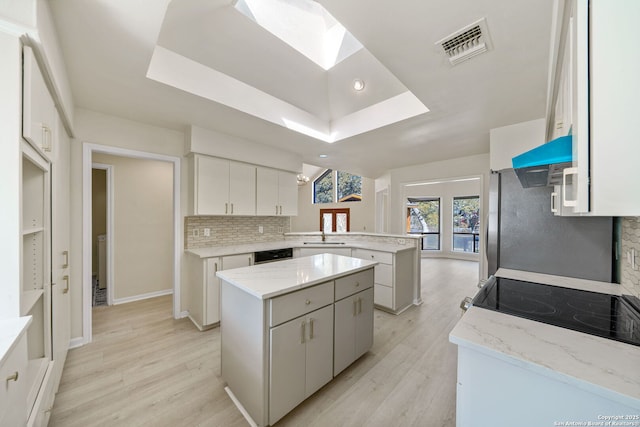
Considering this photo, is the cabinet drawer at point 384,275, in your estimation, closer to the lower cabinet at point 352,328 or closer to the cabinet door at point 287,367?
the lower cabinet at point 352,328

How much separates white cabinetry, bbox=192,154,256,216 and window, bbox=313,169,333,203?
525cm

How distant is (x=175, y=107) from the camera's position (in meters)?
A: 2.41

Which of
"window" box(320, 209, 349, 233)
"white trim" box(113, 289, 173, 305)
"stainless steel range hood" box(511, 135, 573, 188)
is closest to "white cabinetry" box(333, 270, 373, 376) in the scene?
"stainless steel range hood" box(511, 135, 573, 188)

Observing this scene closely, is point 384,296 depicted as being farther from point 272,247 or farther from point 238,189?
point 238,189

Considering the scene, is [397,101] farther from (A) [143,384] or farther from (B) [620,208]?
(A) [143,384]

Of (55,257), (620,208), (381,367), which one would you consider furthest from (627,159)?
(55,257)

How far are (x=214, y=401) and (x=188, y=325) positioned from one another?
4.74 ft

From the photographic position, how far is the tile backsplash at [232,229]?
10.3 ft

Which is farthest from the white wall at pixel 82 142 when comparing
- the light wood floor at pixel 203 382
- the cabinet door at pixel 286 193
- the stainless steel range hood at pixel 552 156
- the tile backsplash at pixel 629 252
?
the tile backsplash at pixel 629 252

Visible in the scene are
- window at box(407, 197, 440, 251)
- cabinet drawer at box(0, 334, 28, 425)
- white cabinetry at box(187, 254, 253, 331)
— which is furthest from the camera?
window at box(407, 197, 440, 251)

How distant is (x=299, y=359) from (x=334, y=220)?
Result: 689cm

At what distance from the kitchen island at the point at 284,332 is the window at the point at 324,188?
6681 millimetres

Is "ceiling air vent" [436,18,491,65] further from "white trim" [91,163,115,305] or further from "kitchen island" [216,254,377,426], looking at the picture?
"white trim" [91,163,115,305]

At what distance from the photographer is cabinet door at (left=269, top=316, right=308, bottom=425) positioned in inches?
56.6
